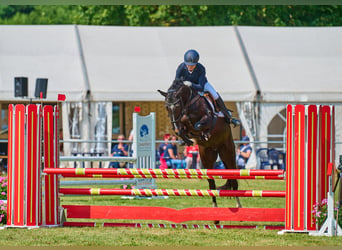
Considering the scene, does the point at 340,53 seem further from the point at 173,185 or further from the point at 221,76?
the point at 173,185

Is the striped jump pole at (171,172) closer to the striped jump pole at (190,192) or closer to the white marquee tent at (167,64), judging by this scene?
the striped jump pole at (190,192)

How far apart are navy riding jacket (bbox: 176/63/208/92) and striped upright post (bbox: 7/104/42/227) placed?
74.2 inches

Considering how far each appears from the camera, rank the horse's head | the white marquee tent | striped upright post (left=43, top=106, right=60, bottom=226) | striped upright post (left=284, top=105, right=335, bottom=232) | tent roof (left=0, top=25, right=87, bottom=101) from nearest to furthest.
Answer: striped upright post (left=284, top=105, right=335, bottom=232), striped upright post (left=43, top=106, right=60, bottom=226), the horse's head, tent roof (left=0, top=25, right=87, bottom=101), the white marquee tent

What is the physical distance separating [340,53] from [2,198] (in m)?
14.7

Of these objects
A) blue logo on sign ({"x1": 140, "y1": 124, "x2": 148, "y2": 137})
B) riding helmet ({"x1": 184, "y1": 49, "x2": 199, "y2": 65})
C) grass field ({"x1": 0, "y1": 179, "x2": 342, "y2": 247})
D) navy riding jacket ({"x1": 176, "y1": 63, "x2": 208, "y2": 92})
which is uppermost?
riding helmet ({"x1": 184, "y1": 49, "x2": 199, "y2": 65})

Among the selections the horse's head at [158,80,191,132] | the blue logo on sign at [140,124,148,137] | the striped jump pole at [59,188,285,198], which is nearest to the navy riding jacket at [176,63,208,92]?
the horse's head at [158,80,191,132]

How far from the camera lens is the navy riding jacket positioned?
30.3ft

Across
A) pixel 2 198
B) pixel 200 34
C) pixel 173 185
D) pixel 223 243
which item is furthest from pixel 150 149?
pixel 200 34

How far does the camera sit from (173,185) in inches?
604

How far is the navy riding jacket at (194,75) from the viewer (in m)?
9.23

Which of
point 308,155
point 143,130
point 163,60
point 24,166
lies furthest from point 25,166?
point 163,60

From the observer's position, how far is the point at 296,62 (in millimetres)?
21609

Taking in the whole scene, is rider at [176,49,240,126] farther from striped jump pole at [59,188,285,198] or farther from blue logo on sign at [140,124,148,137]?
blue logo on sign at [140,124,148,137]

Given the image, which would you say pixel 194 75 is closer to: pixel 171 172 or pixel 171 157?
pixel 171 172
